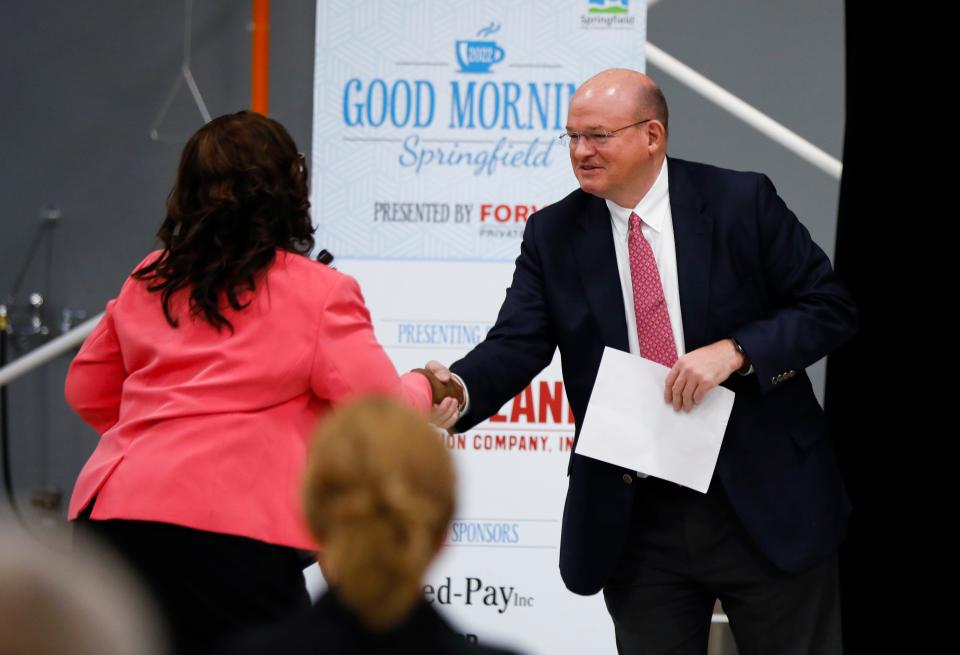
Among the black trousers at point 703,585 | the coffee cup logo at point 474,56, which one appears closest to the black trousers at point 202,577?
the black trousers at point 703,585

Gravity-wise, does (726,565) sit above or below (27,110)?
below

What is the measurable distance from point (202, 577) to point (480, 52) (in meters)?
2.22

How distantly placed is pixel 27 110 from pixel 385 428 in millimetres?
3714

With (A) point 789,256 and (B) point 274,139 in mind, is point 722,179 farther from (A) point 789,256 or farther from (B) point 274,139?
(B) point 274,139

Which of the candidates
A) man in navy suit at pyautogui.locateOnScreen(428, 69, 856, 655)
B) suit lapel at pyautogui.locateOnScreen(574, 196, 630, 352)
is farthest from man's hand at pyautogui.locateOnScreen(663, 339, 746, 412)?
suit lapel at pyautogui.locateOnScreen(574, 196, 630, 352)

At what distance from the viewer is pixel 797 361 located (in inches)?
103

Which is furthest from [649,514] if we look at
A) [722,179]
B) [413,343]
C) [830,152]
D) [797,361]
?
[830,152]

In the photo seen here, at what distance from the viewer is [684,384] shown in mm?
2596

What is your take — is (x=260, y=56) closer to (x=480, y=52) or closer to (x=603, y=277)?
(x=480, y=52)

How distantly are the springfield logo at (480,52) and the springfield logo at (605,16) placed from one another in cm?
27

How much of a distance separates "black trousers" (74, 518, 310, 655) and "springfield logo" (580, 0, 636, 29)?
222cm

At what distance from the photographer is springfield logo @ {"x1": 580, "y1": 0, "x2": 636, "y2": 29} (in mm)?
3949


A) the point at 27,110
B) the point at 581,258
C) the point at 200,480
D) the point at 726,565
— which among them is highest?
the point at 27,110

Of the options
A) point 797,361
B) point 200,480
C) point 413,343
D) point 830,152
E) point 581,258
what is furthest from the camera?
point 830,152
